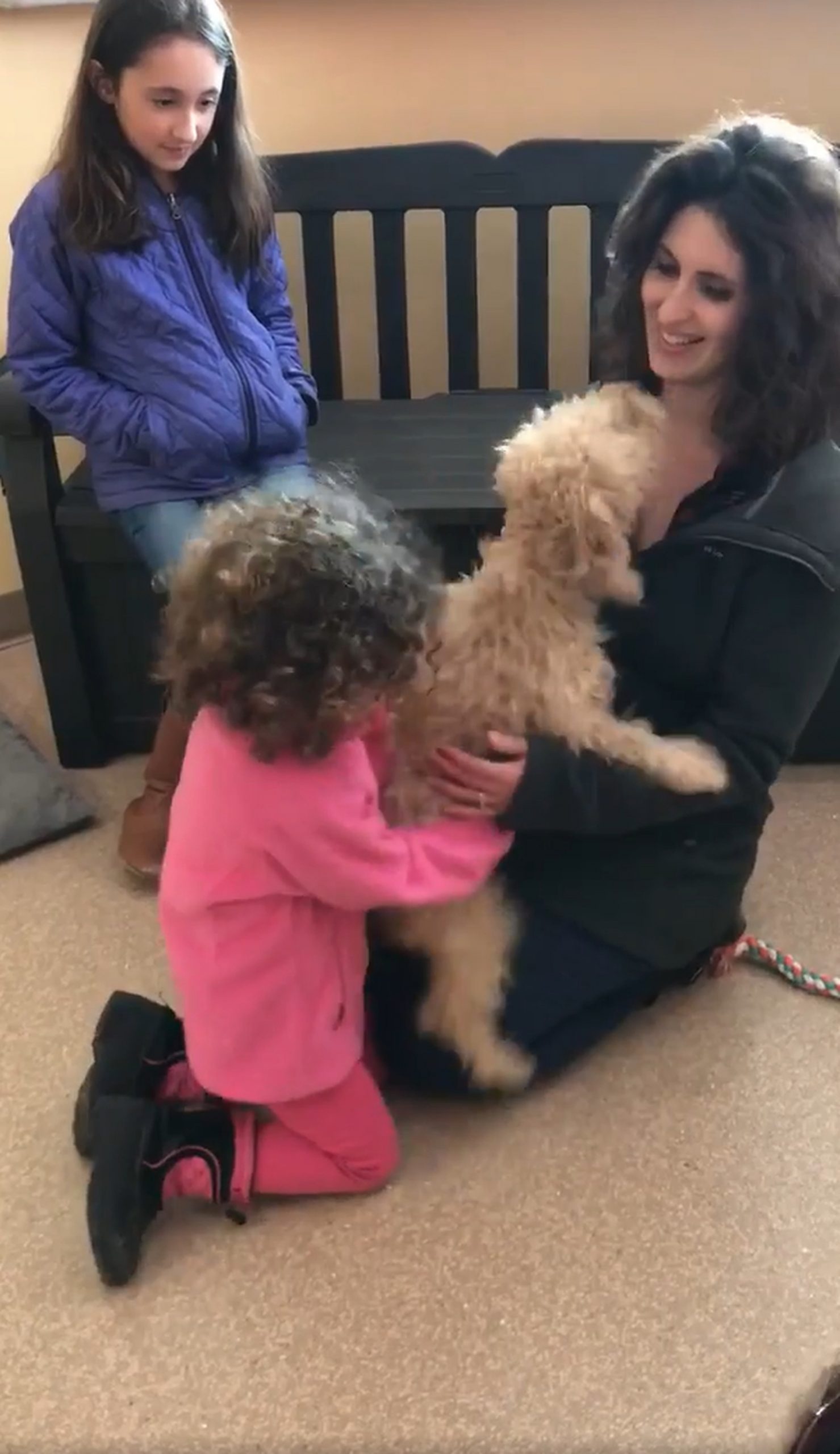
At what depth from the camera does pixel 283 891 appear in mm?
1206

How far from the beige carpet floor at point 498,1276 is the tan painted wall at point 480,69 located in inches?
59.0

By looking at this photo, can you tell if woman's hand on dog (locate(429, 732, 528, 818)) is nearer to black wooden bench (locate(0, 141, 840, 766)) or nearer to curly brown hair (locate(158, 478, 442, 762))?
curly brown hair (locate(158, 478, 442, 762))

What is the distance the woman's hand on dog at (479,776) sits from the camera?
1257 millimetres

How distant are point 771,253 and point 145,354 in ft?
2.98

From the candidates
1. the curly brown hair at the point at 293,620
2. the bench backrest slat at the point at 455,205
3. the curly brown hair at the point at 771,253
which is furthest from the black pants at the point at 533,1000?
the bench backrest slat at the point at 455,205

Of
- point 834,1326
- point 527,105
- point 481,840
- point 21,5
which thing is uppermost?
point 21,5

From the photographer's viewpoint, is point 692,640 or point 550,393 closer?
point 692,640

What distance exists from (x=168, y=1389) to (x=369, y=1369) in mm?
187

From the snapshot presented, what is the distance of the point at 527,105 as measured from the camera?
7.36 ft

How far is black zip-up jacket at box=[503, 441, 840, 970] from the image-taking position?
129 centimetres

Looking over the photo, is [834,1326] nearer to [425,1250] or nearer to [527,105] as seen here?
[425,1250]

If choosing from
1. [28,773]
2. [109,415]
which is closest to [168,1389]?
[28,773]

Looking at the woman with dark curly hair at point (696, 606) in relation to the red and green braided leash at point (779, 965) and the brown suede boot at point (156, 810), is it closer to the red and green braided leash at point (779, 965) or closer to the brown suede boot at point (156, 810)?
the red and green braided leash at point (779, 965)

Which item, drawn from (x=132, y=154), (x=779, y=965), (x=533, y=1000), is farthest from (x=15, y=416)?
(x=779, y=965)
